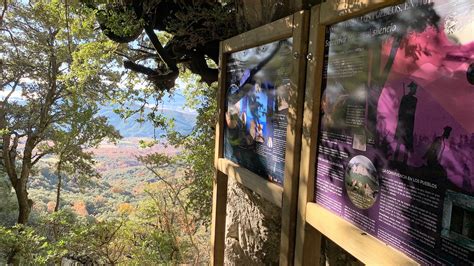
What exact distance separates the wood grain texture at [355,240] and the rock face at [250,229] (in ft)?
3.06

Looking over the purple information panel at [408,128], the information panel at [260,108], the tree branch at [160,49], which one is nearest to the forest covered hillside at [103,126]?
the tree branch at [160,49]

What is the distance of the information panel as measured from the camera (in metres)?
1.97

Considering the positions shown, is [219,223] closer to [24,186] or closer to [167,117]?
[167,117]

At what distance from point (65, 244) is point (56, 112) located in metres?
5.02

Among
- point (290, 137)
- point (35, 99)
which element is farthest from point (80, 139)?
point (290, 137)

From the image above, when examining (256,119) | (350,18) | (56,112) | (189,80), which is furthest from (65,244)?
(350,18)

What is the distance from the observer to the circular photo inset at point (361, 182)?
1.25 m

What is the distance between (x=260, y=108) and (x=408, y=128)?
118 centimetres

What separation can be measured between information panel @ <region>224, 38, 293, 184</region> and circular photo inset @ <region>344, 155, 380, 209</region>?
0.58 metres

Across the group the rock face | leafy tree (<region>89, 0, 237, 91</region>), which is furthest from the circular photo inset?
leafy tree (<region>89, 0, 237, 91</region>)

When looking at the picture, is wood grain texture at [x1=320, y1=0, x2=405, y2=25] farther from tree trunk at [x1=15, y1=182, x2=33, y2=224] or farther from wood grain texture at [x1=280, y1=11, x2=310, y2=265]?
tree trunk at [x1=15, y1=182, x2=33, y2=224]

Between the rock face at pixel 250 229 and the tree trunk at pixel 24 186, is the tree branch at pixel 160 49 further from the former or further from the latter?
the tree trunk at pixel 24 186

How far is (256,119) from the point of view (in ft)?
7.41

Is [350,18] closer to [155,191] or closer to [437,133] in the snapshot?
[437,133]
